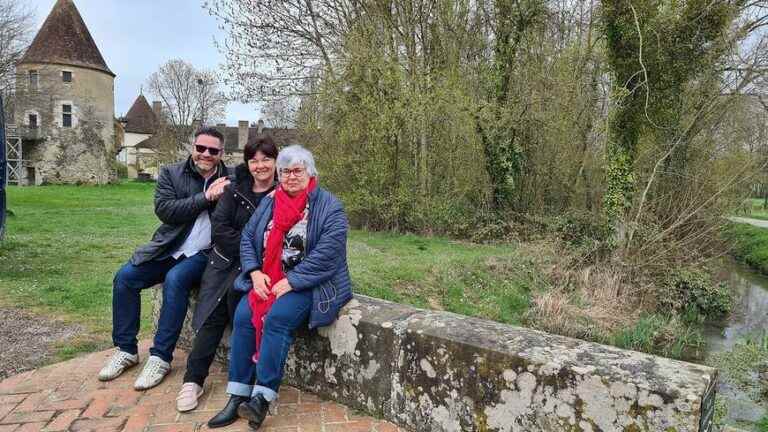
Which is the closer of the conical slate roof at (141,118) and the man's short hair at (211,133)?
the man's short hair at (211,133)

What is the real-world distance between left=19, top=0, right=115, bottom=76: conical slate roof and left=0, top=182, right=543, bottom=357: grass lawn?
25.2 metres

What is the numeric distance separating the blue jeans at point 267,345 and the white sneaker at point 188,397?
0.28 m

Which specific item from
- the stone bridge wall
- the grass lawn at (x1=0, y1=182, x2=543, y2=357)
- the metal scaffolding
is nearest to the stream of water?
the grass lawn at (x1=0, y1=182, x2=543, y2=357)

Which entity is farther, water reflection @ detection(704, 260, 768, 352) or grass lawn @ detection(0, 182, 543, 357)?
water reflection @ detection(704, 260, 768, 352)

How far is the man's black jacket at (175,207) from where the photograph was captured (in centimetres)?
354

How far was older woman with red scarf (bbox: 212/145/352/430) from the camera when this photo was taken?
278cm

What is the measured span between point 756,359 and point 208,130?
7278mm

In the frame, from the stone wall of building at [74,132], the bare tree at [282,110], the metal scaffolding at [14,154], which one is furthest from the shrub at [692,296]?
the stone wall of building at [74,132]

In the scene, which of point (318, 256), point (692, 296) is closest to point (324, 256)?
point (318, 256)

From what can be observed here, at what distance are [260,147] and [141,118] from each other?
63.4 meters

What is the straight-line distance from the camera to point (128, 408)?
2957mm

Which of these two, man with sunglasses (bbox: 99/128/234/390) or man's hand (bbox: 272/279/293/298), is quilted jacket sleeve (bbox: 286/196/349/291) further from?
man with sunglasses (bbox: 99/128/234/390)

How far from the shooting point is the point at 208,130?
3715 millimetres

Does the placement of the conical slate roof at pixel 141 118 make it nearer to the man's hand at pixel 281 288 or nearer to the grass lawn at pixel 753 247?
the grass lawn at pixel 753 247
